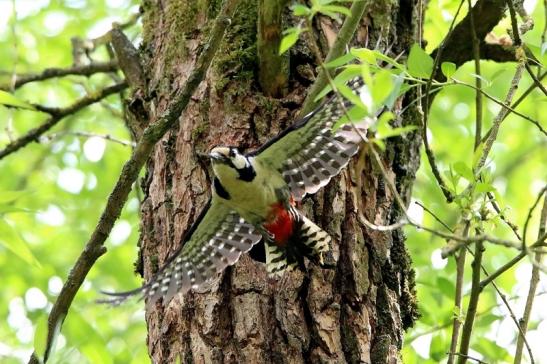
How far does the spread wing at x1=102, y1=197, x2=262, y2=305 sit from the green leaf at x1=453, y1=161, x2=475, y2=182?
4.11ft

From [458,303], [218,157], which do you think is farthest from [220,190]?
[458,303]

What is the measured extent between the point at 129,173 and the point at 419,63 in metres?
1.03

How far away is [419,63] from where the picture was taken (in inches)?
101

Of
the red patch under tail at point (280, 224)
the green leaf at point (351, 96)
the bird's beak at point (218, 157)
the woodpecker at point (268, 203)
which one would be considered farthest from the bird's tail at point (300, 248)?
the green leaf at point (351, 96)

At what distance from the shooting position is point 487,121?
22.8 feet

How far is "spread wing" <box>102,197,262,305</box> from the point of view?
3.24m

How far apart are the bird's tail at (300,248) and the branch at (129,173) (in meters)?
0.70

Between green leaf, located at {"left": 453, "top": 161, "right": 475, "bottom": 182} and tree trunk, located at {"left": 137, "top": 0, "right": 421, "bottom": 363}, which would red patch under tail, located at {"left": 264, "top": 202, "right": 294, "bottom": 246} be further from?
green leaf, located at {"left": 453, "top": 161, "right": 475, "bottom": 182}

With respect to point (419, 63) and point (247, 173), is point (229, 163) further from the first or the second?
point (419, 63)

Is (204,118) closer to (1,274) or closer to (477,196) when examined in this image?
(477,196)

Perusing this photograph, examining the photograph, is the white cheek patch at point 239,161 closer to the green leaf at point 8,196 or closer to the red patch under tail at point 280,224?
the red patch under tail at point 280,224

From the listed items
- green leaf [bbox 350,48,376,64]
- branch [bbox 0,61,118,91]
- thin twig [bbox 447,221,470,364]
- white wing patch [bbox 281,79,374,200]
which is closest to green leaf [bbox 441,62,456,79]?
green leaf [bbox 350,48,376,64]

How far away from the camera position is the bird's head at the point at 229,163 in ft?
10.8

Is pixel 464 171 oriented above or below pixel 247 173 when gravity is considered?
below
